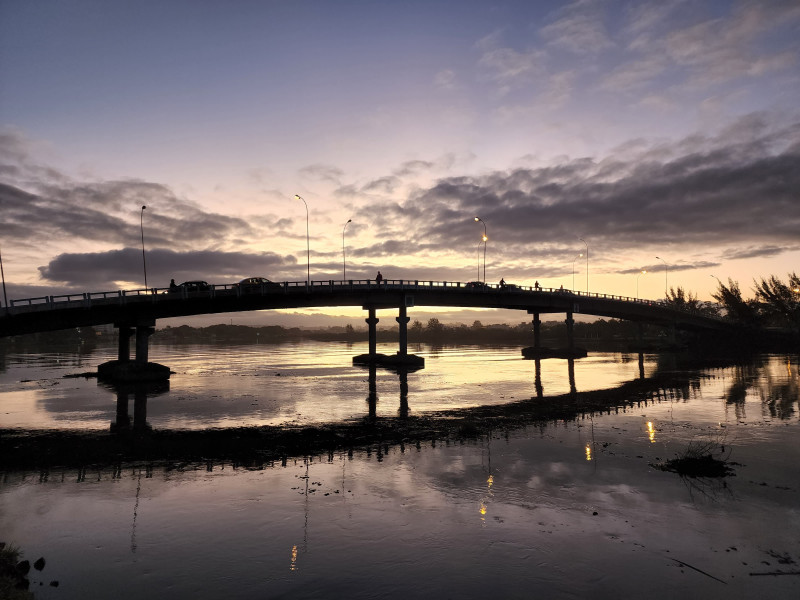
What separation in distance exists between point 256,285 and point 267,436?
1741 inches

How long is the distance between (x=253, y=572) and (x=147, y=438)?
16.3 metres

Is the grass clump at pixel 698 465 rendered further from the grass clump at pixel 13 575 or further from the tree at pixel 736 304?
the tree at pixel 736 304

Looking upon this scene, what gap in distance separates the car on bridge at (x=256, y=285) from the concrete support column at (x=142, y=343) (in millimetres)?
11426

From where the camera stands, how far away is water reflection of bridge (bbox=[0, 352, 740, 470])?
779 inches

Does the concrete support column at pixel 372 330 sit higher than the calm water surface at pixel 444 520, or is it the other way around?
the concrete support column at pixel 372 330

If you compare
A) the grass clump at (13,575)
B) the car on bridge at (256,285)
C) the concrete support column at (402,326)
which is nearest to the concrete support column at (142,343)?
the car on bridge at (256,285)

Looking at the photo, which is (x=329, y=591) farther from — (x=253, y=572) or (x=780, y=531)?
(x=780, y=531)

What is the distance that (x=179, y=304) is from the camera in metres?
60.5

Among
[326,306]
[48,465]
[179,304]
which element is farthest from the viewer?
[326,306]

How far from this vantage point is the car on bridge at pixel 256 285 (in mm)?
64062

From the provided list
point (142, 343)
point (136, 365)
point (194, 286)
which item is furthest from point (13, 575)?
point (194, 286)

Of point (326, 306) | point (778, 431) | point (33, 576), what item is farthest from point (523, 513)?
point (326, 306)

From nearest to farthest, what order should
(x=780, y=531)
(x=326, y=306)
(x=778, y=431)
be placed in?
(x=780, y=531) → (x=778, y=431) → (x=326, y=306)

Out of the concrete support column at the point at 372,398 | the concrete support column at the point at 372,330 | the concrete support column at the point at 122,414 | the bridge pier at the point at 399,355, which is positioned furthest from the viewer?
the concrete support column at the point at 372,330
